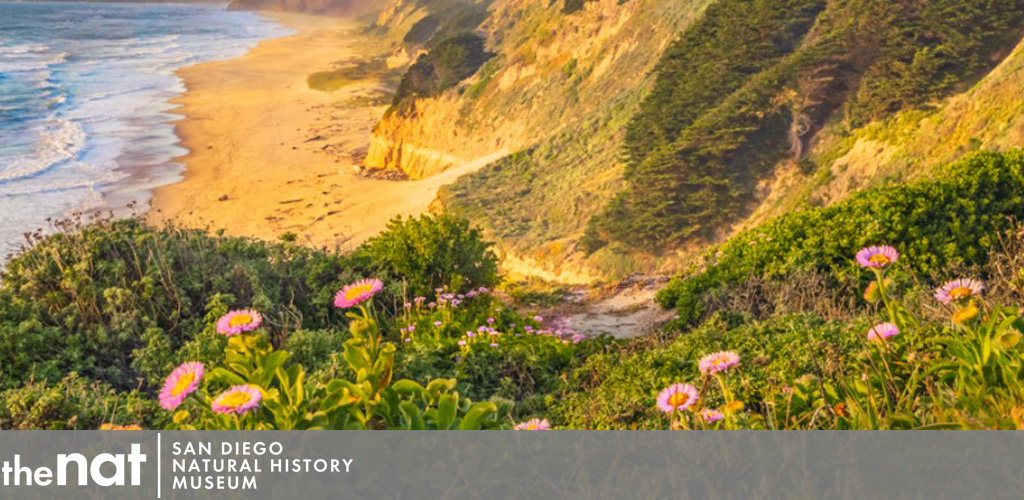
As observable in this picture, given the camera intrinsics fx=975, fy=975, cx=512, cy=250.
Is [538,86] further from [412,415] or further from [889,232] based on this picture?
[412,415]

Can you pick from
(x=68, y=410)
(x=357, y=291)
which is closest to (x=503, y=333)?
(x=68, y=410)

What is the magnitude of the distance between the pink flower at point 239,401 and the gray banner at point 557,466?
193 mm

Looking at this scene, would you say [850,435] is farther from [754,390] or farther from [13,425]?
[13,425]

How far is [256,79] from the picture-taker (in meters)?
56.9

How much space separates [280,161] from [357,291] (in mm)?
31950

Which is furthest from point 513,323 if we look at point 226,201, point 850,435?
point 226,201

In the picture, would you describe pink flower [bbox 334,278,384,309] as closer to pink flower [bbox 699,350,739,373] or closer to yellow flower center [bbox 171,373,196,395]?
yellow flower center [bbox 171,373,196,395]

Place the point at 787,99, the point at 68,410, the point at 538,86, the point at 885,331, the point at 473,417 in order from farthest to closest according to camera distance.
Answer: the point at 538,86 < the point at 787,99 < the point at 68,410 < the point at 885,331 < the point at 473,417

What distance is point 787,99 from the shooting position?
2000 cm

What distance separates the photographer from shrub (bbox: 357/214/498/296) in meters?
9.86

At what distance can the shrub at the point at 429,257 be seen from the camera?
9.86 m

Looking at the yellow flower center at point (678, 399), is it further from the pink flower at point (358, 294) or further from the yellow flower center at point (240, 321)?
the yellow flower center at point (240, 321)

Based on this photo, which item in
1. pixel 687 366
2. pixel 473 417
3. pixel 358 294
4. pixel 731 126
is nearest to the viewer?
pixel 473 417

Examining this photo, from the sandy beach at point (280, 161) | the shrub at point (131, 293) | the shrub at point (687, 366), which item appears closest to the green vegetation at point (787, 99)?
the sandy beach at point (280, 161)
